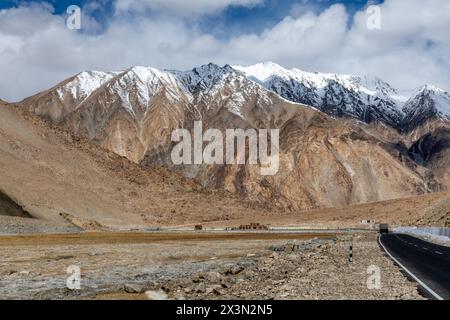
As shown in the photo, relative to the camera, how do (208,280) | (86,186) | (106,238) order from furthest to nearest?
(86,186), (106,238), (208,280)

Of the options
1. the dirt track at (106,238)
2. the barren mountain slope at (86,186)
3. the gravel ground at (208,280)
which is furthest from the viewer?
the barren mountain slope at (86,186)

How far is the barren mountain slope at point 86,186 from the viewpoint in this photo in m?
122

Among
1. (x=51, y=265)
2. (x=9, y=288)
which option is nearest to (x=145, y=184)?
(x=51, y=265)

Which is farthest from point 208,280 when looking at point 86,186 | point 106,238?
point 86,186

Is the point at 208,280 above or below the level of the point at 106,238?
above

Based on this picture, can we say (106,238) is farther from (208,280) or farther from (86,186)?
(86,186)

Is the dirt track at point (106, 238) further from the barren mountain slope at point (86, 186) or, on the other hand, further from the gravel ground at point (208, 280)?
the barren mountain slope at point (86, 186)

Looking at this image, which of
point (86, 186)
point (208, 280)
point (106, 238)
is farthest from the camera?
point (86, 186)

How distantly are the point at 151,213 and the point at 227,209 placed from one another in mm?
25308

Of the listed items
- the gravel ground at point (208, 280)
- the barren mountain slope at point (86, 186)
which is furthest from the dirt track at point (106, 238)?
A: the barren mountain slope at point (86, 186)

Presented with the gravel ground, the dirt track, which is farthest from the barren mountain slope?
the gravel ground

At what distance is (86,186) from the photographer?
14350 cm

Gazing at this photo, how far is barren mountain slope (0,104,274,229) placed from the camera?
122 m

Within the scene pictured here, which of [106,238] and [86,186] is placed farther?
[86,186]
